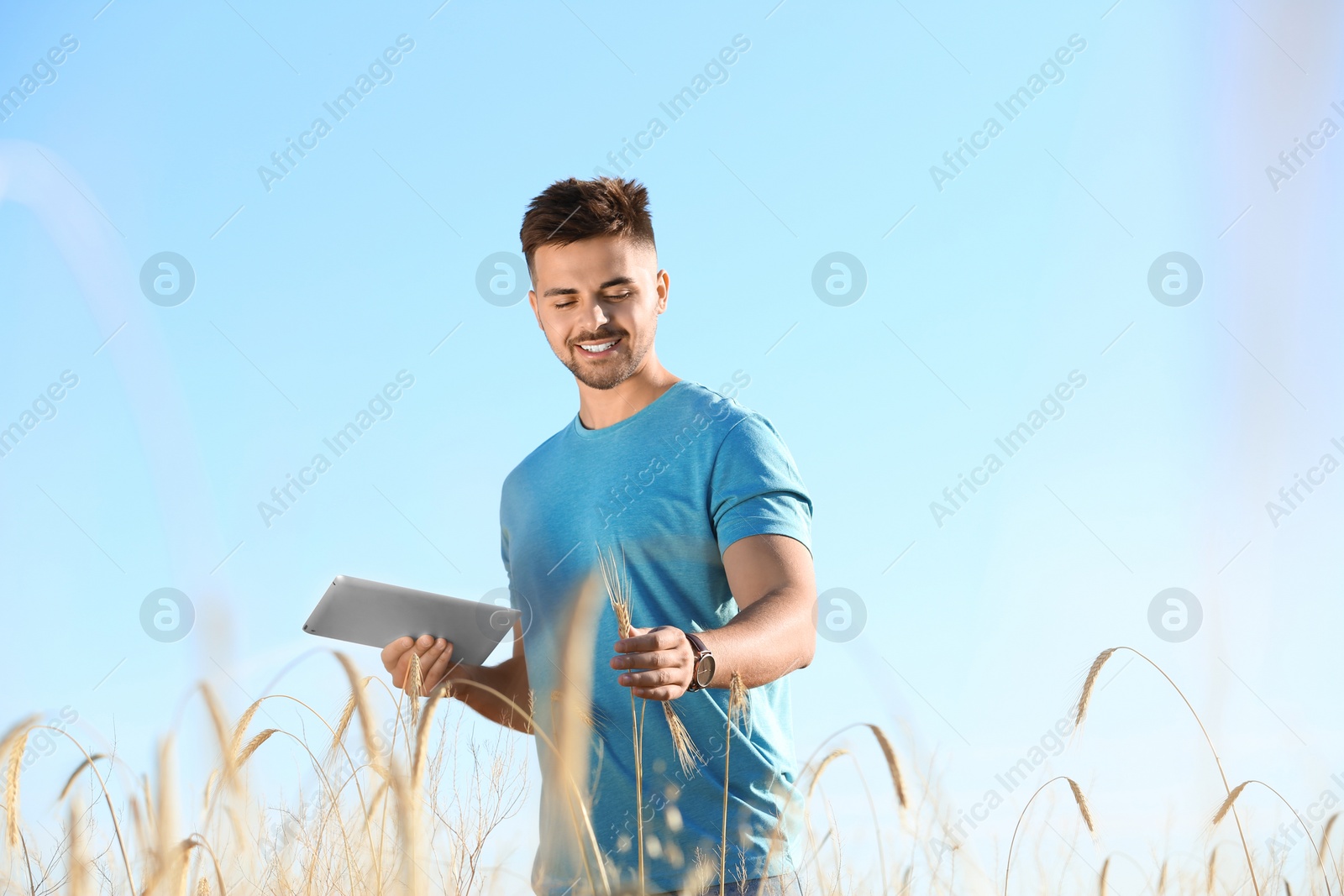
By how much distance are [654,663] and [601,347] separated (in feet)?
4.11

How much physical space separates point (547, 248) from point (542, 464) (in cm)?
62

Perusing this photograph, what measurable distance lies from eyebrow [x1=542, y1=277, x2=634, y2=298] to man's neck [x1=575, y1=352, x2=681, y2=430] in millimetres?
213

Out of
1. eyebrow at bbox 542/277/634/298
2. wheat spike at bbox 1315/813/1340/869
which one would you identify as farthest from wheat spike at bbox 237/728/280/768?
wheat spike at bbox 1315/813/1340/869

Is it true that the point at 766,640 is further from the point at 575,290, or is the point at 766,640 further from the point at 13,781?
the point at 13,781

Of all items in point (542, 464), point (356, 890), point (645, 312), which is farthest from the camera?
point (542, 464)

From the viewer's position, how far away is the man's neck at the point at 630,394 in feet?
9.38

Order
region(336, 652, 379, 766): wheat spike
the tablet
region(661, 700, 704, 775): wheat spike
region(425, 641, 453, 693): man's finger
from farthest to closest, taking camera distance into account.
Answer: region(425, 641, 453, 693): man's finger < the tablet < region(661, 700, 704, 775): wheat spike < region(336, 652, 379, 766): wheat spike

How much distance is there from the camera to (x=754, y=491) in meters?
2.39

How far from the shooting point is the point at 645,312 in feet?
9.43

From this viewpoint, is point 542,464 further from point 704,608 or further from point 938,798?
point 938,798

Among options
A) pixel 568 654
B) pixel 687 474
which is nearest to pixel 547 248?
pixel 687 474

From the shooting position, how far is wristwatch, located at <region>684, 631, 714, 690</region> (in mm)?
1892

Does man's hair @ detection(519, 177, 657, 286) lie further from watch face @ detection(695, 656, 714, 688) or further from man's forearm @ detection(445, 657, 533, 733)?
watch face @ detection(695, 656, 714, 688)

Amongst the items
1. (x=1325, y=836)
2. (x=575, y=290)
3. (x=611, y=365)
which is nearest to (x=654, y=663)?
(x=611, y=365)
